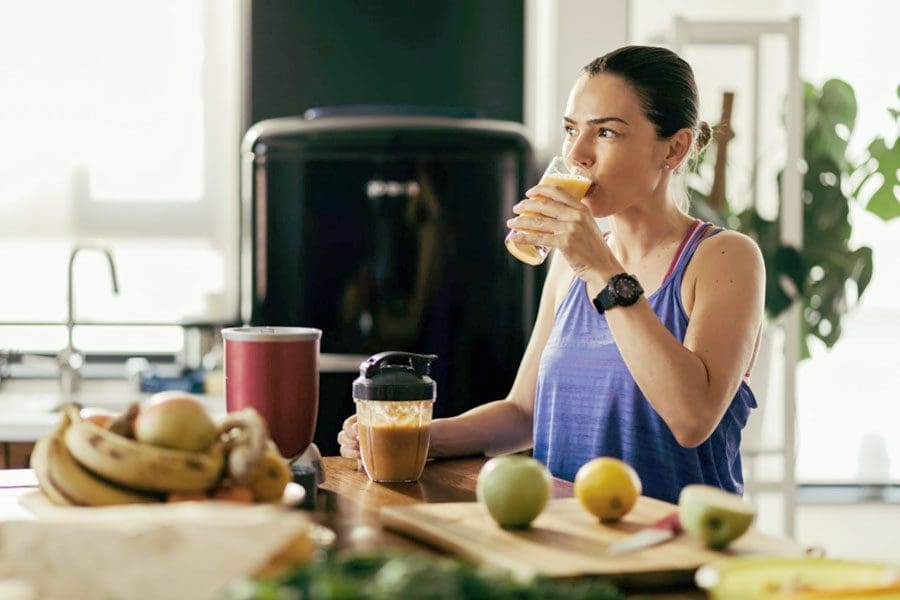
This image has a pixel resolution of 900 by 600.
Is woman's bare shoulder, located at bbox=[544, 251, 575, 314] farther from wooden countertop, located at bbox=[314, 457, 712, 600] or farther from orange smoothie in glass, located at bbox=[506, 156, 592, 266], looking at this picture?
wooden countertop, located at bbox=[314, 457, 712, 600]

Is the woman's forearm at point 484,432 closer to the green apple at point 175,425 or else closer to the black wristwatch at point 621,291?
the black wristwatch at point 621,291

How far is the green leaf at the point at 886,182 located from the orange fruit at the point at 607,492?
118 inches

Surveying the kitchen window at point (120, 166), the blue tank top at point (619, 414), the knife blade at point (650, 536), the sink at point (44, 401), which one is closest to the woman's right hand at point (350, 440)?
the blue tank top at point (619, 414)

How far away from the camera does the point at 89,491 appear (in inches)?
56.7

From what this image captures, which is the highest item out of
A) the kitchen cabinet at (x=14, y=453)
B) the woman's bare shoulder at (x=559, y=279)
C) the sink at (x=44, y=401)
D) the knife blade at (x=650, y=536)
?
the woman's bare shoulder at (x=559, y=279)

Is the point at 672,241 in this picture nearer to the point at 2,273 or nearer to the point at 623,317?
the point at 623,317

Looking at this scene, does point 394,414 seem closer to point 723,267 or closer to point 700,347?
point 700,347

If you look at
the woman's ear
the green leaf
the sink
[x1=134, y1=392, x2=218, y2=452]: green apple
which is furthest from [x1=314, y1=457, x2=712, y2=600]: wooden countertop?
the green leaf

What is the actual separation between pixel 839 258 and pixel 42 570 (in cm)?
347

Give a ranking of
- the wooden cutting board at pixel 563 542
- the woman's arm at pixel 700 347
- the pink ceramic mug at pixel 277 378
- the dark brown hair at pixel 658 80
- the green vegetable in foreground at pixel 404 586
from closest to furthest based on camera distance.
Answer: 1. the green vegetable in foreground at pixel 404 586
2. the wooden cutting board at pixel 563 542
3. the pink ceramic mug at pixel 277 378
4. the woman's arm at pixel 700 347
5. the dark brown hair at pixel 658 80

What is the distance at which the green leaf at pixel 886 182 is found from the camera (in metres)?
4.19

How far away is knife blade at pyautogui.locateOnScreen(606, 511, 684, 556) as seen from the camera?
1.36 m

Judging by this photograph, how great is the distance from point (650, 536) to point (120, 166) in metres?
3.28

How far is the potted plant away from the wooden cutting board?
103 inches
